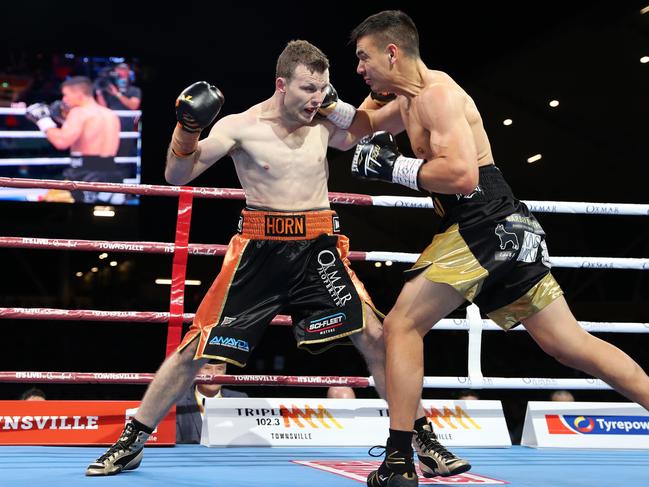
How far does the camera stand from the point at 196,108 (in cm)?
257

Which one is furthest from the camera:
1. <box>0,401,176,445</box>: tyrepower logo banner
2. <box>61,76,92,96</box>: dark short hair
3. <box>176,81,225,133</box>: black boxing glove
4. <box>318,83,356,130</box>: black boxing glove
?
<box>61,76,92,96</box>: dark short hair

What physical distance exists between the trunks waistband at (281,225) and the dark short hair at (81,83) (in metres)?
6.04

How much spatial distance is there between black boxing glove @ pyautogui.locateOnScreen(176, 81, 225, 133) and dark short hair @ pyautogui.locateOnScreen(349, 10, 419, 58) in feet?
1.66

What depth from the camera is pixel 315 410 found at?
3412mm

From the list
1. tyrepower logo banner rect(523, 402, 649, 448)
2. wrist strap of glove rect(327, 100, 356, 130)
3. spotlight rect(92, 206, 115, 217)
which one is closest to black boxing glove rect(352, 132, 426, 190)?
wrist strap of glove rect(327, 100, 356, 130)

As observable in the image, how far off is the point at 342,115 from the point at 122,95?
19.8 feet

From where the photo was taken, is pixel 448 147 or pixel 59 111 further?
pixel 59 111

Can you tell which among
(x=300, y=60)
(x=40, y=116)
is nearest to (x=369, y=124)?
(x=300, y=60)

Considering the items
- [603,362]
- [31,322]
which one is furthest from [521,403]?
[603,362]

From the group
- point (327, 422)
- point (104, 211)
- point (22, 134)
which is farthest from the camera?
point (104, 211)

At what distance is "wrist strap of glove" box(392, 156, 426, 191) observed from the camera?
2473 mm

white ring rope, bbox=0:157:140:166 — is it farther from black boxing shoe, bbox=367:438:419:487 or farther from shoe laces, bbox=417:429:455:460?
black boxing shoe, bbox=367:438:419:487

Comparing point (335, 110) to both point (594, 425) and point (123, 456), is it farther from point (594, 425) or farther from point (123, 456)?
point (594, 425)

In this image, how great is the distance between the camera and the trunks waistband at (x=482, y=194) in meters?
2.58
